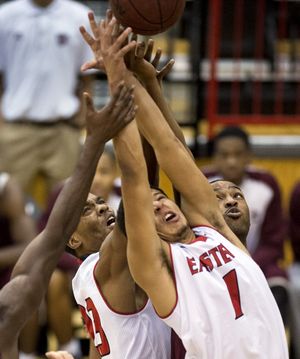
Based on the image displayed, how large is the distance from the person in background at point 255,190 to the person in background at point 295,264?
7 centimetres

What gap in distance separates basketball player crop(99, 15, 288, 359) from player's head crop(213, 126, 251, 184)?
124 inches

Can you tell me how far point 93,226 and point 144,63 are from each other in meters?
0.84

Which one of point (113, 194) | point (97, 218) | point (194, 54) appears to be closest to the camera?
point (97, 218)

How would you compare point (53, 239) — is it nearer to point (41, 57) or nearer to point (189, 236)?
point (189, 236)

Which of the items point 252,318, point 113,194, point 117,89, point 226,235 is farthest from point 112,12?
point 113,194

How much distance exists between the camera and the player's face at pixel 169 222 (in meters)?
4.71

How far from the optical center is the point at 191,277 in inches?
178

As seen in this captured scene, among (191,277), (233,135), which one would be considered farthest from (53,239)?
(233,135)

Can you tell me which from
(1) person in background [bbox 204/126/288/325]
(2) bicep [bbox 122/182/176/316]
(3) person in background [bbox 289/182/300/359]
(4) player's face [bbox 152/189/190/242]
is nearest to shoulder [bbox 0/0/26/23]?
(1) person in background [bbox 204/126/288/325]

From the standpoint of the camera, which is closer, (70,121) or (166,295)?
(166,295)

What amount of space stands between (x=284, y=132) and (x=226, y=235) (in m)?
4.48

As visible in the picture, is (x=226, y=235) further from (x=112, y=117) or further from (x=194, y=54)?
Result: (x=194, y=54)

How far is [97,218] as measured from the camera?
5227 millimetres

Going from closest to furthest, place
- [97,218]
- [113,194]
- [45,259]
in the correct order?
[45,259]
[97,218]
[113,194]
